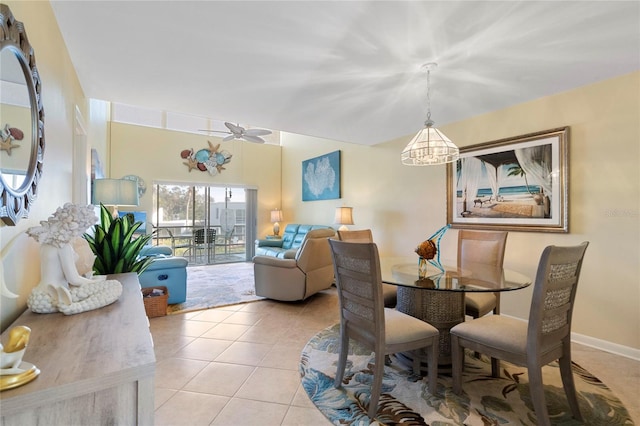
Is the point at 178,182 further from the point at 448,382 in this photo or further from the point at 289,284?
the point at 448,382

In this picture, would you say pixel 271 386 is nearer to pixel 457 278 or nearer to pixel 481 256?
pixel 457 278

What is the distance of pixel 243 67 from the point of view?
93.0 inches

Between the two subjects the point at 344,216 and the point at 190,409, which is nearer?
the point at 190,409

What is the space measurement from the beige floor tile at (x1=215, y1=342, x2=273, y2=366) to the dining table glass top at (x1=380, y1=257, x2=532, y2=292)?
4.05 feet

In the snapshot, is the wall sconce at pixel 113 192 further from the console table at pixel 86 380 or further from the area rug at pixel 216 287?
the console table at pixel 86 380

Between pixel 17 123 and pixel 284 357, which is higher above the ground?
pixel 17 123

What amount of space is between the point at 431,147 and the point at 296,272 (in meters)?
2.19

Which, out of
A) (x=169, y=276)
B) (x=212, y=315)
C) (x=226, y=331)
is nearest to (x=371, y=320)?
(x=226, y=331)

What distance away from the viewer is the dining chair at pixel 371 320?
173 cm

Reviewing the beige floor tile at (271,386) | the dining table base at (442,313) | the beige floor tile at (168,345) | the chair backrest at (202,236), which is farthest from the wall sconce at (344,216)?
the chair backrest at (202,236)

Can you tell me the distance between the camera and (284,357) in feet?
8.04

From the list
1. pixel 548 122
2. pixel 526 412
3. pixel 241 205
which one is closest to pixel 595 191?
pixel 548 122

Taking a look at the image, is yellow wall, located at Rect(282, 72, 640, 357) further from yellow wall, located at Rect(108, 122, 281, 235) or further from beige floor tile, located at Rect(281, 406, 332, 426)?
yellow wall, located at Rect(108, 122, 281, 235)

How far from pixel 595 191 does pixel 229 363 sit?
3.44 m
